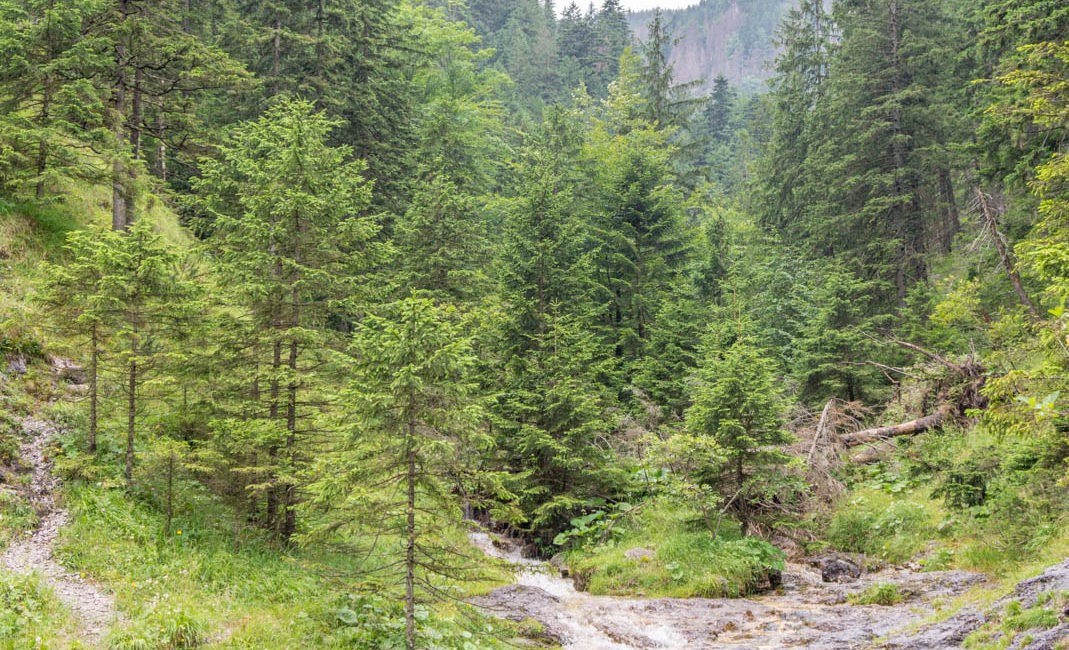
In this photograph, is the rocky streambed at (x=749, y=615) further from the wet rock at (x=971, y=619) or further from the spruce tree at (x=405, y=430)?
the spruce tree at (x=405, y=430)

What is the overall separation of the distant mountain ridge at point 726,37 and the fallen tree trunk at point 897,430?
128865 millimetres

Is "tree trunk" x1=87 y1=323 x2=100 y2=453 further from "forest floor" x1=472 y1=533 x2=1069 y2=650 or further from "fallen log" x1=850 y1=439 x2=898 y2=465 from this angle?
"fallen log" x1=850 y1=439 x2=898 y2=465

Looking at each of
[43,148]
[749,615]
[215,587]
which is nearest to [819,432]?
[749,615]

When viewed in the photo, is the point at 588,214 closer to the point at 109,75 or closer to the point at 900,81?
the point at 900,81

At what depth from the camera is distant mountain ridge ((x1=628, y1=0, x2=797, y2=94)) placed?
137250mm

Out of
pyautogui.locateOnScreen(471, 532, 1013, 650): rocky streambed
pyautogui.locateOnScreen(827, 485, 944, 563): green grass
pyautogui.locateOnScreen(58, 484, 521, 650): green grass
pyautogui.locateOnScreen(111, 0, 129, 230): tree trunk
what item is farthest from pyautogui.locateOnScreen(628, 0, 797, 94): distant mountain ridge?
pyautogui.locateOnScreen(58, 484, 521, 650): green grass

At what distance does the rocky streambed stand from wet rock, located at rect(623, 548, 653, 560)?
1568 millimetres

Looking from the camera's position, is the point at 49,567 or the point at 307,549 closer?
the point at 49,567

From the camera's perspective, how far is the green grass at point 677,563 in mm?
13352

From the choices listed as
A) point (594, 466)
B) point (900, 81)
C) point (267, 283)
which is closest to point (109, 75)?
point (267, 283)

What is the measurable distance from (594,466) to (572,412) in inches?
74.9

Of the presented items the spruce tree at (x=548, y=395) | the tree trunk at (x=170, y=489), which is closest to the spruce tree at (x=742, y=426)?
the spruce tree at (x=548, y=395)

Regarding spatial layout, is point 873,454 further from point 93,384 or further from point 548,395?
point 93,384

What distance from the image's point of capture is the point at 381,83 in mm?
25328
